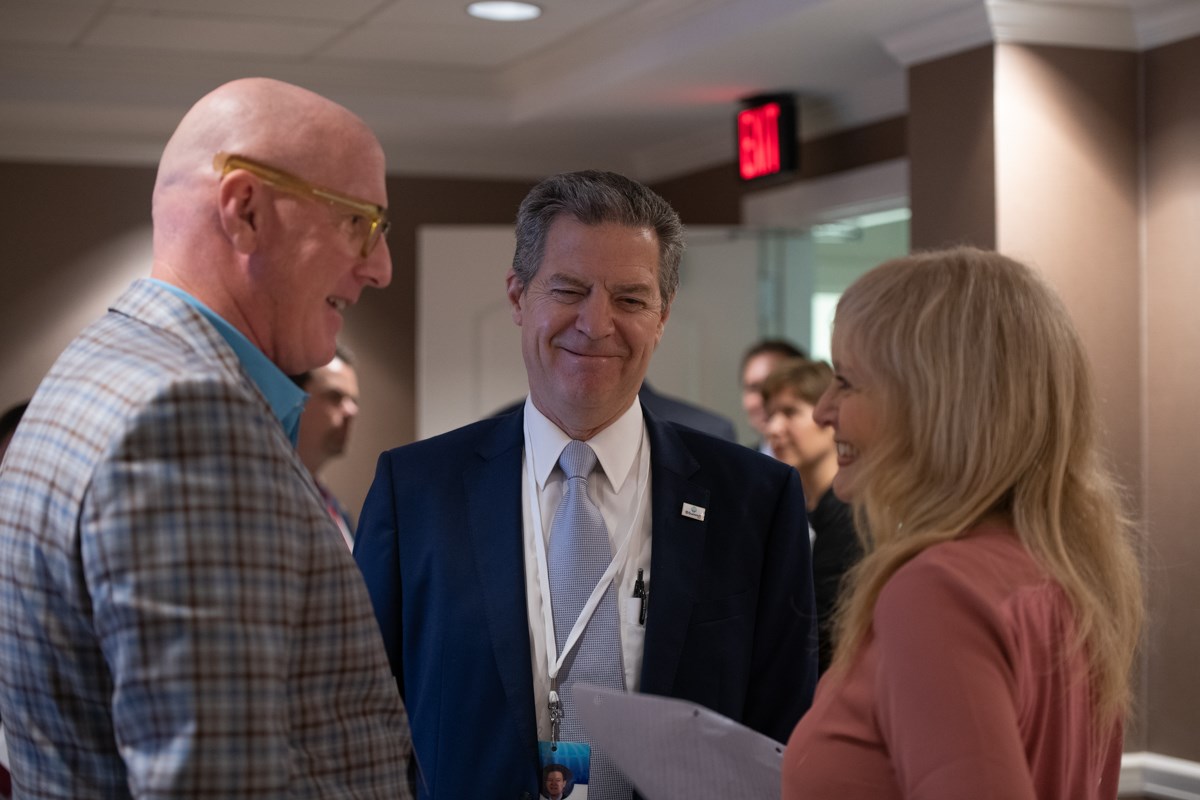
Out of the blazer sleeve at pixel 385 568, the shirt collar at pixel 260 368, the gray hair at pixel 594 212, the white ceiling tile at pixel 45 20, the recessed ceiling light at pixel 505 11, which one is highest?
the white ceiling tile at pixel 45 20

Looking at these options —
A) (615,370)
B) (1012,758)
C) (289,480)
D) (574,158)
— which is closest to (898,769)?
(1012,758)

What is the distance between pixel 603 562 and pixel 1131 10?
3.10 metres

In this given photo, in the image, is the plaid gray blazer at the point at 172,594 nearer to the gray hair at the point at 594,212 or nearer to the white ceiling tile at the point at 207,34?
the gray hair at the point at 594,212

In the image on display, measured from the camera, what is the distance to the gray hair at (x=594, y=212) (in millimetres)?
1879

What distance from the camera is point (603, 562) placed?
1802 mm

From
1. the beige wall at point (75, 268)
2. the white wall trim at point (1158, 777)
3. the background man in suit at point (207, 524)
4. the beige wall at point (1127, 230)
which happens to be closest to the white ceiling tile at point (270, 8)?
the beige wall at point (75, 268)

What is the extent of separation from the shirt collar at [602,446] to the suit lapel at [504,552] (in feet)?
0.10

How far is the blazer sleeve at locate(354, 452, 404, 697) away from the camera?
1.86 metres

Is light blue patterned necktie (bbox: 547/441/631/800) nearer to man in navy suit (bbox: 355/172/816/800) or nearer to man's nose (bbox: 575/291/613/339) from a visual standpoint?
man in navy suit (bbox: 355/172/816/800)

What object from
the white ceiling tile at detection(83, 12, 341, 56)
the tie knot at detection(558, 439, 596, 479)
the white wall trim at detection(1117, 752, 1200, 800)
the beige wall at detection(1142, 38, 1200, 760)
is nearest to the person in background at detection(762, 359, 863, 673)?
the beige wall at detection(1142, 38, 1200, 760)

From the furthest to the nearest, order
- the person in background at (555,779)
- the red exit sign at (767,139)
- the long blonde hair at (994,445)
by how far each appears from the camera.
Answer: the red exit sign at (767,139), the person in background at (555,779), the long blonde hair at (994,445)

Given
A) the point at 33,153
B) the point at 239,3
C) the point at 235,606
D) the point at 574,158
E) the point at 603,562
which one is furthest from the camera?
the point at 574,158

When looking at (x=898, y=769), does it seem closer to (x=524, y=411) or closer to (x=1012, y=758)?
(x=1012, y=758)

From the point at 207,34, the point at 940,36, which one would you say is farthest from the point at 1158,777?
the point at 207,34
